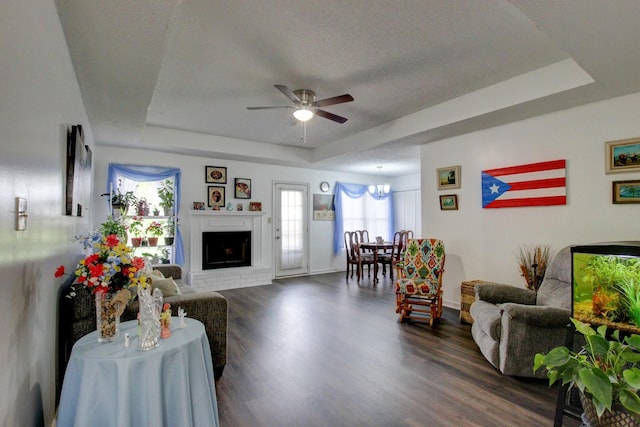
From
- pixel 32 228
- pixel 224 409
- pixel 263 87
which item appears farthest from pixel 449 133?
Answer: pixel 32 228

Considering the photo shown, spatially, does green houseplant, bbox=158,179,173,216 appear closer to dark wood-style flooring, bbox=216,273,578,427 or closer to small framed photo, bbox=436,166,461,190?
dark wood-style flooring, bbox=216,273,578,427

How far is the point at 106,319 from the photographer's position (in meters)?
1.65

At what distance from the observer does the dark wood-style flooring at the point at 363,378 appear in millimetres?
2059

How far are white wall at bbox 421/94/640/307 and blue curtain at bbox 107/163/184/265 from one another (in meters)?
4.11

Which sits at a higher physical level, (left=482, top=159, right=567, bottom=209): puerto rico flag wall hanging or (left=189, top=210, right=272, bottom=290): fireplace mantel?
(left=482, top=159, right=567, bottom=209): puerto rico flag wall hanging

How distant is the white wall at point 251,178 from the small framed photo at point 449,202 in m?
3.33

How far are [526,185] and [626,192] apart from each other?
2.89 feet

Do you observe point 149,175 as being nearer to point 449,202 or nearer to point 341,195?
point 341,195

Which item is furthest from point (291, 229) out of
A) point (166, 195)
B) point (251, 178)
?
point (166, 195)

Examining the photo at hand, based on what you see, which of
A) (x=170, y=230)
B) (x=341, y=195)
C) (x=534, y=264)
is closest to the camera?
(x=534, y=264)

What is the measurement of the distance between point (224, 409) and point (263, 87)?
118 inches

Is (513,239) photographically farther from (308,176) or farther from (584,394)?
(308,176)

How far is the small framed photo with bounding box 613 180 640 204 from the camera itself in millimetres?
2916

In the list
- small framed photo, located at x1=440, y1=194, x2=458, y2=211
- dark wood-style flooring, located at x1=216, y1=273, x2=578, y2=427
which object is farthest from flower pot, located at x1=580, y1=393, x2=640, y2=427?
small framed photo, located at x1=440, y1=194, x2=458, y2=211
